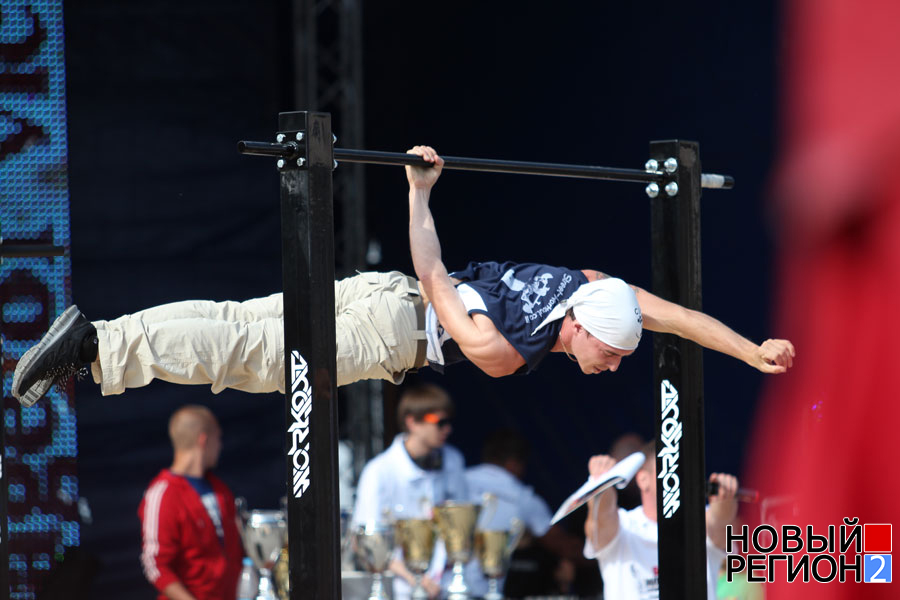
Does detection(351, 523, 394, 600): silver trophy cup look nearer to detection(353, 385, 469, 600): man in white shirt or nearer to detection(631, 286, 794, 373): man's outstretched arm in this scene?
detection(353, 385, 469, 600): man in white shirt

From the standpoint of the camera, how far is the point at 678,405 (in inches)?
144

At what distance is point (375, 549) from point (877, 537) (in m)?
2.15

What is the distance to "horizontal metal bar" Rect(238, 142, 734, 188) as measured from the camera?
280 cm

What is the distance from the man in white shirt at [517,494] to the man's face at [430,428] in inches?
16.8

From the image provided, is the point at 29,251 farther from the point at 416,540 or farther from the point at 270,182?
the point at 270,182

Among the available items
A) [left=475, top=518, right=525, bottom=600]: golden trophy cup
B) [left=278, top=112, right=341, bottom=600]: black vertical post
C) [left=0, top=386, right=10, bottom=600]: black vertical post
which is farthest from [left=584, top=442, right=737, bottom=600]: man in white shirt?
[left=0, top=386, right=10, bottom=600]: black vertical post

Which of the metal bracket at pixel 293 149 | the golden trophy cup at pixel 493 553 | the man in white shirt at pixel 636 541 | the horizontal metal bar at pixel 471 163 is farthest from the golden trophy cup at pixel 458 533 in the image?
the metal bracket at pixel 293 149

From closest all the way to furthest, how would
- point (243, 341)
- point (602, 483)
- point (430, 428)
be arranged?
point (243, 341), point (602, 483), point (430, 428)

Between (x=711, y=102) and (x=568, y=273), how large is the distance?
2286mm

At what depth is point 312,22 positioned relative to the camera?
21.5 ft

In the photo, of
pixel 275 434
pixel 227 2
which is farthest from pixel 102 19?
pixel 275 434

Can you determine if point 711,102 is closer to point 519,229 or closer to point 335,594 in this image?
point 519,229

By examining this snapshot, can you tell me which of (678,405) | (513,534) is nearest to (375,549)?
(513,534)

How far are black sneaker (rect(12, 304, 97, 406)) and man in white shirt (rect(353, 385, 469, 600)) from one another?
2898mm
